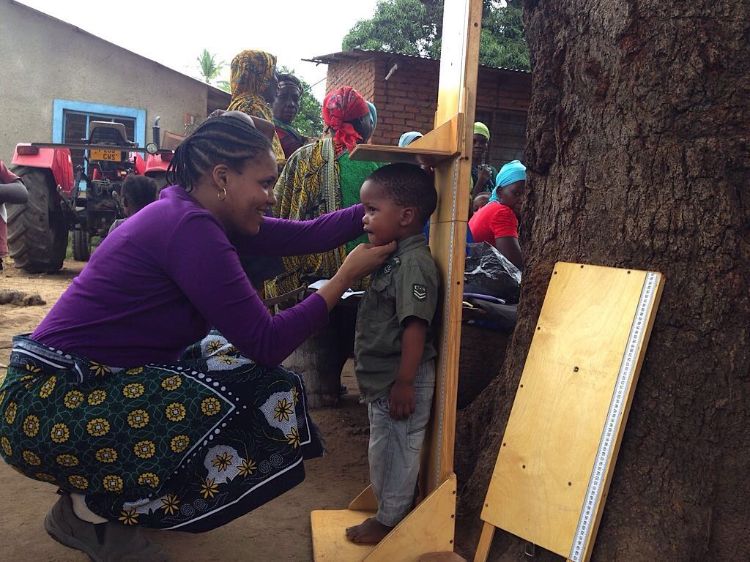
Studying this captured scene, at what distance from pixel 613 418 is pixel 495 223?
8.74ft

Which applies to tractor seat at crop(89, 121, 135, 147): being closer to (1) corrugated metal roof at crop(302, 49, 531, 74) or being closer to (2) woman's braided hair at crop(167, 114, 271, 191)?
(1) corrugated metal roof at crop(302, 49, 531, 74)

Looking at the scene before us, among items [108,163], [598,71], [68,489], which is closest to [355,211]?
[598,71]

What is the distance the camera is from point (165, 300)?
214 centimetres

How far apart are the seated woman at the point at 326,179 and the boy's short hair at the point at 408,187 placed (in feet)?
4.96

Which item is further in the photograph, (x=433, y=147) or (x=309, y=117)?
(x=309, y=117)

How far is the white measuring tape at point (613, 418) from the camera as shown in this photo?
192 centimetres

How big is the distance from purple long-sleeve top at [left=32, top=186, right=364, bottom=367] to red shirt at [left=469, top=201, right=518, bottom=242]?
2.52 metres

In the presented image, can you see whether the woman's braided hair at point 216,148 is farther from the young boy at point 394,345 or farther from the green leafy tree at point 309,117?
the green leafy tree at point 309,117

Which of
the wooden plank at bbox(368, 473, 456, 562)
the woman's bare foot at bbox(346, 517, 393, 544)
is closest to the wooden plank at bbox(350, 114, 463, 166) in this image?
the wooden plank at bbox(368, 473, 456, 562)

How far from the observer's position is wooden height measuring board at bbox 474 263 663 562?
76.3 inches

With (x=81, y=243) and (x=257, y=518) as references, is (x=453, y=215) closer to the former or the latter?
(x=257, y=518)

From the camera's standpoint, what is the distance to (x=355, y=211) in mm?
2695

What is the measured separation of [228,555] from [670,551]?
4.86ft

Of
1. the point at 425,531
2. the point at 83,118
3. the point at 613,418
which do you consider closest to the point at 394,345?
the point at 425,531
